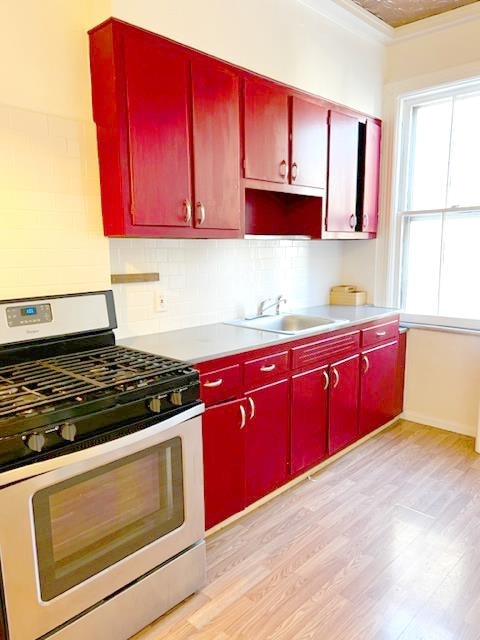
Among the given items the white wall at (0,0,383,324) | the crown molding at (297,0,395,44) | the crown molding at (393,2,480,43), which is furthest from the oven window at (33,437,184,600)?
the crown molding at (393,2,480,43)

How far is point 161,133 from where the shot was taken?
6.50 feet

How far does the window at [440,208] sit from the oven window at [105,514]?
252 centimetres

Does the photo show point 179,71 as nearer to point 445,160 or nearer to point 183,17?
point 183,17

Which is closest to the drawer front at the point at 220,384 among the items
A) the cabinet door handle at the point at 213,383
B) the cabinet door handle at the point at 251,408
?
the cabinet door handle at the point at 213,383

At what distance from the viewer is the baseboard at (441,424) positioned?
3271 mm

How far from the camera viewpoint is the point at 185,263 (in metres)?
2.54

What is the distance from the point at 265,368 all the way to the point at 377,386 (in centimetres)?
128

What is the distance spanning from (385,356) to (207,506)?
1760mm

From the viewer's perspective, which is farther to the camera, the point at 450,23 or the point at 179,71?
the point at 450,23

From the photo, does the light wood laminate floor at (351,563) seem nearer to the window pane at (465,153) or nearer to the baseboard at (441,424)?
the baseboard at (441,424)

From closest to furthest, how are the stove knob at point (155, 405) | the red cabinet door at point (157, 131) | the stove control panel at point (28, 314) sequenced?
the stove knob at point (155, 405), the stove control panel at point (28, 314), the red cabinet door at point (157, 131)

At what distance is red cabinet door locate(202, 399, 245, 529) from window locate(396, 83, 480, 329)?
200 cm

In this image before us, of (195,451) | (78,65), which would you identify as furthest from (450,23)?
(195,451)

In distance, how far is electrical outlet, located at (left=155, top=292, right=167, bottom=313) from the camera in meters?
2.41
